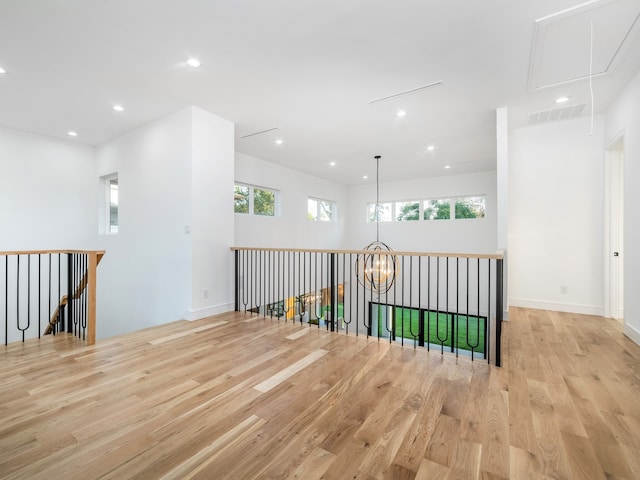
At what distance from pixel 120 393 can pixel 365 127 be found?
419 cm

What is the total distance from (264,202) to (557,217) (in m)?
5.22

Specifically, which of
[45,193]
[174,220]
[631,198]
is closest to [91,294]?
[174,220]

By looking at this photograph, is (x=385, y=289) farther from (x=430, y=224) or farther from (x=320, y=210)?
(x=320, y=210)

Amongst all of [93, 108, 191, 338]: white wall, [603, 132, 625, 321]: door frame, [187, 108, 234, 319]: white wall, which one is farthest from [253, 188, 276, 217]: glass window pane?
[603, 132, 625, 321]: door frame

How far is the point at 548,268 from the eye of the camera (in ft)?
14.7

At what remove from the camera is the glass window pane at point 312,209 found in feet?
25.3

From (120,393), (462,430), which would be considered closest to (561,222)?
(462,430)

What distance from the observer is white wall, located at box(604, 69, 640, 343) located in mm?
3076

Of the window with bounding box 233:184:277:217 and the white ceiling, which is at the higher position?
the white ceiling

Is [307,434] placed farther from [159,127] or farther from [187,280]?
[159,127]

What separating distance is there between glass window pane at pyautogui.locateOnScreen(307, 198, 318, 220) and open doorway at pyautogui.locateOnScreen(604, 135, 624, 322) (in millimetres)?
5562

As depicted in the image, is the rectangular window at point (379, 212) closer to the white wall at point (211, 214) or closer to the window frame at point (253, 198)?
the window frame at point (253, 198)

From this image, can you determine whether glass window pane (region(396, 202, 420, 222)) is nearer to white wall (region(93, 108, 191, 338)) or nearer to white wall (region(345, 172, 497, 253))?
white wall (region(345, 172, 497, 253))

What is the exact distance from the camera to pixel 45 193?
4.86 metres
